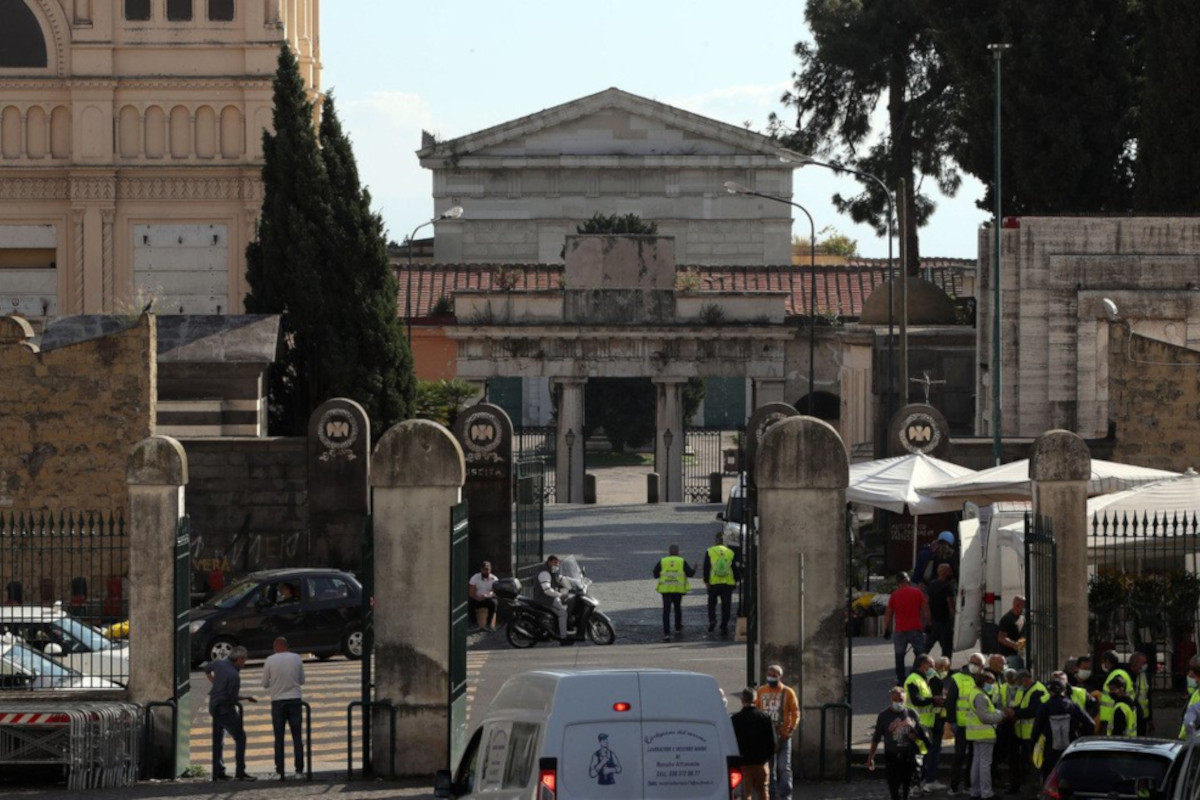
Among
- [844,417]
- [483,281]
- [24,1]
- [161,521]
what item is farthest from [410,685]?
[483,281]

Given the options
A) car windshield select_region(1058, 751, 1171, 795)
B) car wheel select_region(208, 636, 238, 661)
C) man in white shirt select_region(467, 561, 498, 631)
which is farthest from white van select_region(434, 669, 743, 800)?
man in white shirt select_region(467, 561, 498, 631)

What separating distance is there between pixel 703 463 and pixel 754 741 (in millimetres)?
60040

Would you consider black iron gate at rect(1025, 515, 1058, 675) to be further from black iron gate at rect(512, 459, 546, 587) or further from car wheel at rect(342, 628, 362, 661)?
black iron gate at rect(512, 459, 546, 587)

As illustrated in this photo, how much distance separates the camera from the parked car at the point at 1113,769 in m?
17.9

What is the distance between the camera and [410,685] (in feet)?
71.9

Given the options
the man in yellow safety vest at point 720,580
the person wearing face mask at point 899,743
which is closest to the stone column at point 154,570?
the person wearing face mask at point 899,743

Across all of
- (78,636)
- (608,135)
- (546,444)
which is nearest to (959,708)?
(78,636)

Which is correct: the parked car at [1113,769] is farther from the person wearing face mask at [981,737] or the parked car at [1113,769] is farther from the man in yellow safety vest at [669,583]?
the man in yellow safety vest at [669,583]

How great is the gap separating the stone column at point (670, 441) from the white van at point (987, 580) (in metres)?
33.8

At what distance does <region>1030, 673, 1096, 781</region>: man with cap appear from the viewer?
20391 mm

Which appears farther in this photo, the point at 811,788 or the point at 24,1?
the point at 24,1

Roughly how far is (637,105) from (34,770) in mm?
68125

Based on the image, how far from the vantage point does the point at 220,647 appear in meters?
30.1

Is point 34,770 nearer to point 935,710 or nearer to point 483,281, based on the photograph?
point 935,710
